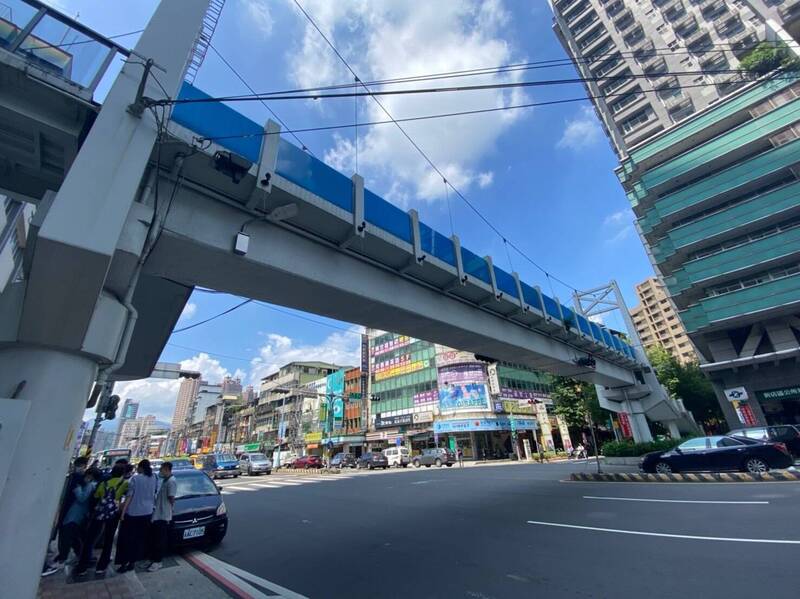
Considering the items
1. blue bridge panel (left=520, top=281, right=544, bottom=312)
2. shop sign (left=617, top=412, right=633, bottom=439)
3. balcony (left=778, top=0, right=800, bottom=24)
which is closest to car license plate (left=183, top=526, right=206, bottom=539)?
blue bridge panel (left=520, top=281, right=544, bottom=312)

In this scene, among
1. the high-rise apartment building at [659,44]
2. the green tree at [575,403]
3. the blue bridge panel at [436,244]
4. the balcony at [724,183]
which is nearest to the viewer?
the blue bridge panel at [436,244]

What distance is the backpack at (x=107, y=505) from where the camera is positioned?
20.7 ft

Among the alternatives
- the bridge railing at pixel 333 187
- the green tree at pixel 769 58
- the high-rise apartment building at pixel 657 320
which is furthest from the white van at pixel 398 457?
the high-rise apartment building at pixel 657 320

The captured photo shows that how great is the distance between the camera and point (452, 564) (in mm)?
5555

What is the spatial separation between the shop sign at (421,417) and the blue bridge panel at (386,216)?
116 feet

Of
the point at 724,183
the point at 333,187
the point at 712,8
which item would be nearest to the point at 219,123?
the point at 333,187

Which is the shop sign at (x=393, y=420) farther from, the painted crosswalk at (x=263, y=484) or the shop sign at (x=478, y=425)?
the painted crosswalk at (x=263, y=484)

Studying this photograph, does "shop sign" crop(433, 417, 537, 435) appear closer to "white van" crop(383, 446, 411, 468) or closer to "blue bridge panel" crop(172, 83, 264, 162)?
"white van" crop(383, 446, 411, 468)

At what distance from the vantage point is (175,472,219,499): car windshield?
7.73 meters

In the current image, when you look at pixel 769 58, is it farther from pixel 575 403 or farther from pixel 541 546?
pixel 541 546

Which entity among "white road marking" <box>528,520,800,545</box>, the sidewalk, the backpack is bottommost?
the sidewalk

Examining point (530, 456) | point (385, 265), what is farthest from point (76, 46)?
point (530, 456)

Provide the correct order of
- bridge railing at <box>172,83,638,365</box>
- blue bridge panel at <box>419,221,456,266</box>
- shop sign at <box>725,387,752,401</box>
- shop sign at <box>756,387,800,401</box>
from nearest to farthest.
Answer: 1. bridge railing at <box>172,83,638,365</box>
2. blue bridge panel at <box>419,221,456,266</box>
3. shop sign at <box>756,387,800,401</box>
4. shop sign at <box>725,387,752,401</box>

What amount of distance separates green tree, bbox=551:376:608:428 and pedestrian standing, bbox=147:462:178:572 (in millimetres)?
30204
